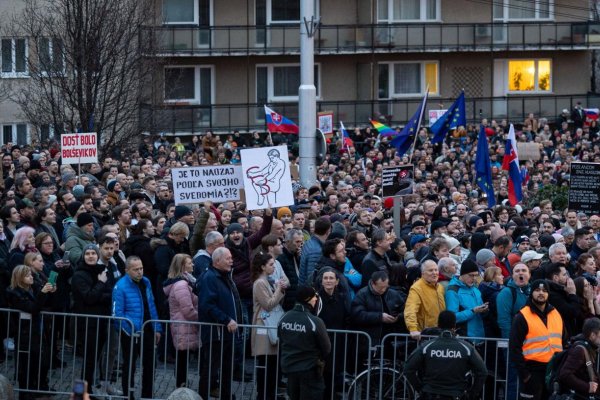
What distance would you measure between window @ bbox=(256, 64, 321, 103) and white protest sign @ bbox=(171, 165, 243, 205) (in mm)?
28012

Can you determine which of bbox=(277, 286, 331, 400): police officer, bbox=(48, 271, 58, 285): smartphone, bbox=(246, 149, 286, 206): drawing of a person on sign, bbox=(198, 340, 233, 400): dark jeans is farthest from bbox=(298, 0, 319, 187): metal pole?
bbox=(277, 286, 331, 400): police officer

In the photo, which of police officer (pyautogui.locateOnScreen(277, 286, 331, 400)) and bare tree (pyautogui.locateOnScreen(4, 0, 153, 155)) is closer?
police officer (pyautogui.locateOnScreen(277, 286, 331, 400))

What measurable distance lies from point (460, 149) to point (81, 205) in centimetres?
2104

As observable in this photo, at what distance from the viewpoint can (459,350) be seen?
13.1 meters

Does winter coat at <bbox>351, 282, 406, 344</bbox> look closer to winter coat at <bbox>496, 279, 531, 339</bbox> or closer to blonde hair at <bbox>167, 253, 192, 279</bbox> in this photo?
winter coat at <bbox>496, 279, 531, 339</bbox>

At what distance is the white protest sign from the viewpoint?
746 inches

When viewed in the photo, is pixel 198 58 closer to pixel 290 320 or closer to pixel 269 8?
pixel 269 8

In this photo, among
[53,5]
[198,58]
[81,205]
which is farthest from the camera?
[198,58]

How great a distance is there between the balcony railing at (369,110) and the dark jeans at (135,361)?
2977 cm

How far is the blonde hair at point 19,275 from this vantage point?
14641mm

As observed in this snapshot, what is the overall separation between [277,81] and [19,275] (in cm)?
3317

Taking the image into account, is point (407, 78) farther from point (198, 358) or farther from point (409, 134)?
point (198, 358)

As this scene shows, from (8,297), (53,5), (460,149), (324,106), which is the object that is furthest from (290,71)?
(8,297)

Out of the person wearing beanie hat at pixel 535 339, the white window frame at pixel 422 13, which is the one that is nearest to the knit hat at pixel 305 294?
the person wearing beanie hat at pixel 535 339
